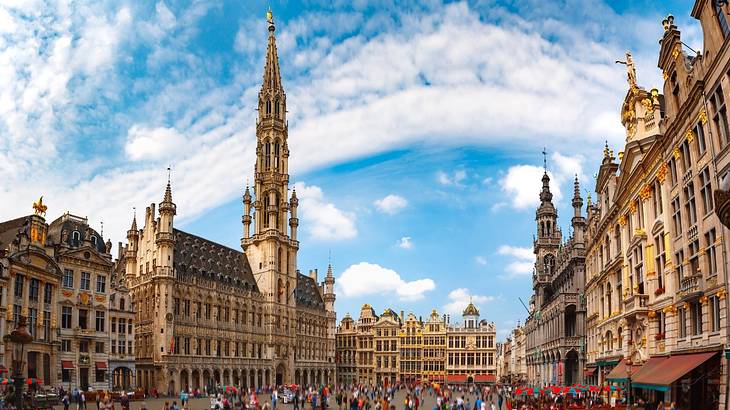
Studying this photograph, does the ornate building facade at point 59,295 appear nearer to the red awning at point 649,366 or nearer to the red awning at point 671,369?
the red awning at point 649,366

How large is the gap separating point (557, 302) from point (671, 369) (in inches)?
1507

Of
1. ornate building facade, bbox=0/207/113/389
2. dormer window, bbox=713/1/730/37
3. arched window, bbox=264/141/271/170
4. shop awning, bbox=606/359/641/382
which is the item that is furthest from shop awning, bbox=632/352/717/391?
arched window, bbox=264/141/271/170

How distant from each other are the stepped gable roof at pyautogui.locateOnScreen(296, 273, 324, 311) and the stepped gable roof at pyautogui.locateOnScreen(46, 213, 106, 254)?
54087 millimetres

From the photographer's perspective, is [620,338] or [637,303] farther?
[620,338]

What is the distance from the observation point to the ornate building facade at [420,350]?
13088cm

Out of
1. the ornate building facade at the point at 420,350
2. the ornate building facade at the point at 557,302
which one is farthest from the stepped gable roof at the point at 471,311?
the ornate building facade at the point at 557,302

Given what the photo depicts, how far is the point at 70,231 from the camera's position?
195ft

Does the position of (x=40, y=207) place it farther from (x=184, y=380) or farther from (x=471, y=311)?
(x=471, y=311)

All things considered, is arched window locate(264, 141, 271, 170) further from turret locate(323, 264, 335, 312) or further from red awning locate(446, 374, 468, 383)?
red awning locate(446, 374, 468, 383)

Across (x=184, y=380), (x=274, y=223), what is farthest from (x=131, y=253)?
(x=274, y=223)

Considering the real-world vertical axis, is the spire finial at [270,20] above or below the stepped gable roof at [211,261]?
above

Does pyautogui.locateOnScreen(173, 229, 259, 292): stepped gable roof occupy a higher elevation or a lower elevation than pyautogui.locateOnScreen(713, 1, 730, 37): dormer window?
lower

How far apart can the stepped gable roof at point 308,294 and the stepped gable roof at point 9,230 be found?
61.7m

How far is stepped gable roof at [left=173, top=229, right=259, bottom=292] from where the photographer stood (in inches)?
3408
